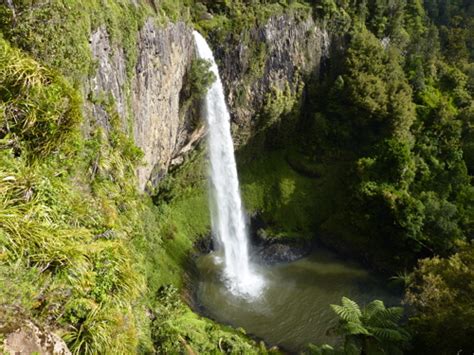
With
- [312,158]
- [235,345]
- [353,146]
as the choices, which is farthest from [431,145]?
[235,345]

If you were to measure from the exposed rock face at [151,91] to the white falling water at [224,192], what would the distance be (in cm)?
126

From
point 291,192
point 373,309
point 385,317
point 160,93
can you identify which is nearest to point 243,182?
point 291,192

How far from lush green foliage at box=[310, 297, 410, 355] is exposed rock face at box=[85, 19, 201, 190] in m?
7.67

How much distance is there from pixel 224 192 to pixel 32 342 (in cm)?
1694

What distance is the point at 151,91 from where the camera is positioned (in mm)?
12734

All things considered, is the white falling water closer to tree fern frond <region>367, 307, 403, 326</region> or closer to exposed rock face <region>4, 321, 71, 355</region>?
tree fern frond <region>367, 307, 403, 326</region>

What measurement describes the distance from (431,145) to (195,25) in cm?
1816

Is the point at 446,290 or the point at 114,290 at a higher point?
the point at 114,290

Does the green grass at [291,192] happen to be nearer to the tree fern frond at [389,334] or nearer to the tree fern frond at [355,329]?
the tree fern frond at [355,329]

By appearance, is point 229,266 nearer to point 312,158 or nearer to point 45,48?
point 312,158

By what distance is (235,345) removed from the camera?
32.2ft

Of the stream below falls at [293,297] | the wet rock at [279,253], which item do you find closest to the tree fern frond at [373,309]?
the stream below falls at [293,297]

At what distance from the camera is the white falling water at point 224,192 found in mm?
17500

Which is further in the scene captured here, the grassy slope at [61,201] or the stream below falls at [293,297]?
the stream below falls at [293,297]
